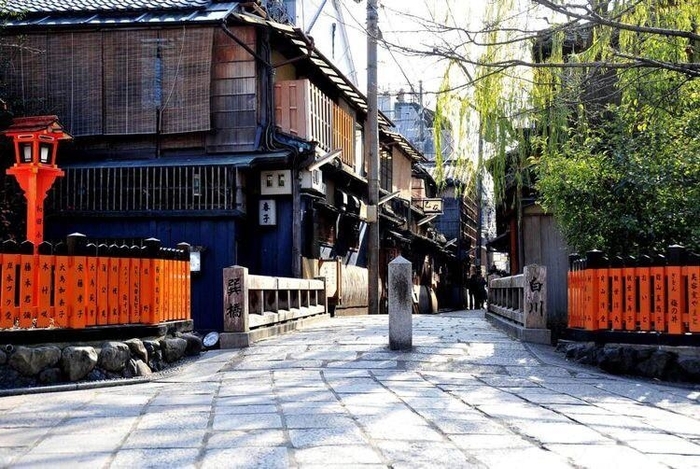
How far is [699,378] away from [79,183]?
14.8 metres

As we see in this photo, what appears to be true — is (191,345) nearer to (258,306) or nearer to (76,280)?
(258,306)

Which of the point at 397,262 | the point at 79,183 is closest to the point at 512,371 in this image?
the point at 397,262

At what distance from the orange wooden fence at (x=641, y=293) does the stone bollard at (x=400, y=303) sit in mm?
2749

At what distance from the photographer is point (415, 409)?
706 centimetres

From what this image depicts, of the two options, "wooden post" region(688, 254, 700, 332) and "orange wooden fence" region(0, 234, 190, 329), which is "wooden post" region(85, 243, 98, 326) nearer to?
"orange wooden fence" region(0, 234, 190, 329)

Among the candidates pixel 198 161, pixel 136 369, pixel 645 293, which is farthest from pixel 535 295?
pixel 198 161


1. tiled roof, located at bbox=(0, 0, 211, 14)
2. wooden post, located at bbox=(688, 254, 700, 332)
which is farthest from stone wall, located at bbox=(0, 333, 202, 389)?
tiled roof, located at bbox=(0, 0, 211, 14)

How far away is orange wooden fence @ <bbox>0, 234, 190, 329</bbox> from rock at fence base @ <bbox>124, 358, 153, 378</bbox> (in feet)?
2.00

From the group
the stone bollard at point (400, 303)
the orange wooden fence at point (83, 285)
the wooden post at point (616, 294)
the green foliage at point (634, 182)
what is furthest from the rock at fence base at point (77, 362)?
the green foliage at point (634, 182)

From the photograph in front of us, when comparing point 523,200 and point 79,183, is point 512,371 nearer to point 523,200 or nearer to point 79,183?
point 523,200

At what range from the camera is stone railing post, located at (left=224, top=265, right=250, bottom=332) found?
1249cm

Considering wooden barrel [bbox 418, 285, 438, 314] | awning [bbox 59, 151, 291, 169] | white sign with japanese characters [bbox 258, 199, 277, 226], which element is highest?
awning [bbox 59, 151, 291, 169]

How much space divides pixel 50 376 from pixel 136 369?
124cm

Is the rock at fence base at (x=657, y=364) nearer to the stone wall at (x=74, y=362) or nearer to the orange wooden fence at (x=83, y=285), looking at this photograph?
the stone wall at (x=74, y=362)
